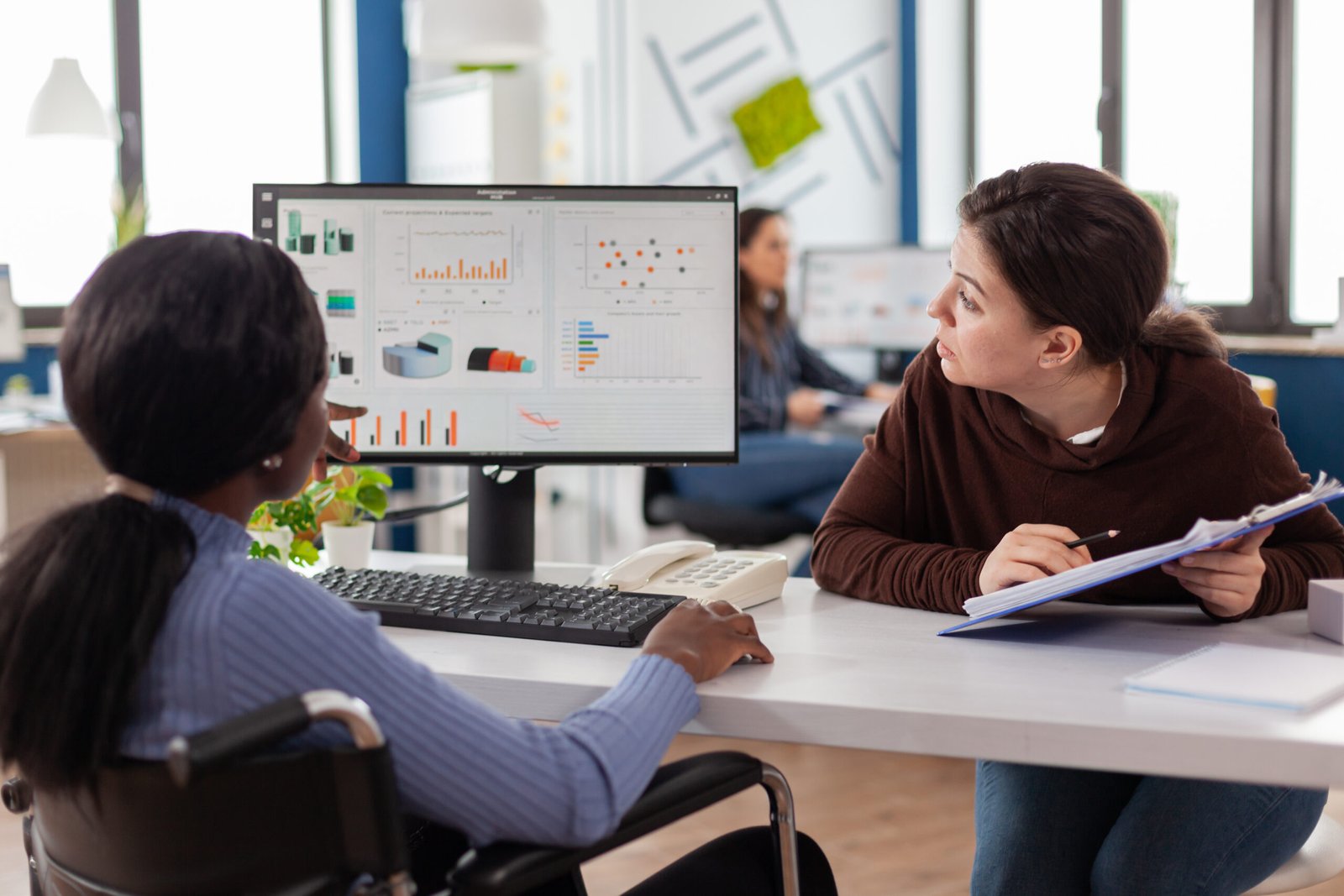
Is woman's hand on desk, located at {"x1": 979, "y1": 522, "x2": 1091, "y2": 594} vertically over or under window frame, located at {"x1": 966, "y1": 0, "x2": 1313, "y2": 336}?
under

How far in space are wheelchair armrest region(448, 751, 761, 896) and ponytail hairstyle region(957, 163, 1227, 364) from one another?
2.07 ft

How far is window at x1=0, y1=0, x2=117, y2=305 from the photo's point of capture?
4316 mm

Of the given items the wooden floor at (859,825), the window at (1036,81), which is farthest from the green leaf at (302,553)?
the window at (1036,81)

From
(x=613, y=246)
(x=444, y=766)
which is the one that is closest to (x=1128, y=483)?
(x=613, y=246)

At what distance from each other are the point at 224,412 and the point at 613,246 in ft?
2.60

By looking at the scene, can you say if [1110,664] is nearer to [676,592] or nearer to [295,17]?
[676,592]

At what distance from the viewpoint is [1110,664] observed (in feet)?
3.90

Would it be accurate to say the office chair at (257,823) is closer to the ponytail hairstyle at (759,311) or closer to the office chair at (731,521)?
the office chair at (731,521)

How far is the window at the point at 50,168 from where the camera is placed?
14.2 ft

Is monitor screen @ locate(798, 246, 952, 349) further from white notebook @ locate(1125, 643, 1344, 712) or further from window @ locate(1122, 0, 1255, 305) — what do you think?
white notebook @ locate(1125, 643, 1344, 712)

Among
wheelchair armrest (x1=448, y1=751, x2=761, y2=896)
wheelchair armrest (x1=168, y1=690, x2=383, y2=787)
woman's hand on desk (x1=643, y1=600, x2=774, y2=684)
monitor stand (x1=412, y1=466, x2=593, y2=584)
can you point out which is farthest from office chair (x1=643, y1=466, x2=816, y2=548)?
wheelchair armrest (x1=168, y1=690, x2=383, y2=787)

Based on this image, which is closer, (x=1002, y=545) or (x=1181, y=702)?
(x=1181, y=702)

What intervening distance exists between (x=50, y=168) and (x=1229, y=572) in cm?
410

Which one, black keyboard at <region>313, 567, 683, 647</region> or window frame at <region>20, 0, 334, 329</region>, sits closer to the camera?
black keyboard at <region>313, 567, 683, 647</region>
